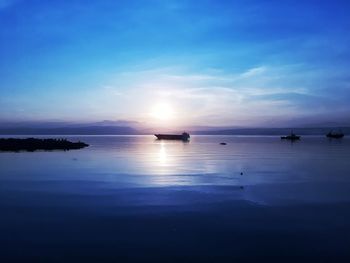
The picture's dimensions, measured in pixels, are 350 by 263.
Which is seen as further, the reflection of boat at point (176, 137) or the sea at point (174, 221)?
the reflection of boat at point (176, 137)

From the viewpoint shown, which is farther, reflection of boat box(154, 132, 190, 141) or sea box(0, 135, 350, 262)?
reflection of boat box(154, 132, 190, 141)

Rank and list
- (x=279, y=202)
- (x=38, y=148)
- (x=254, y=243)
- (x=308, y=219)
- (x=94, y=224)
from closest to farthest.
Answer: (x=254, y=243), (x=94, y=224), (x=308, y=219), (x=279, y=202), (x=38, y=148)

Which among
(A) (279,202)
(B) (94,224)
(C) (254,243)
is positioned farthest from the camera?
(A) (279,202)

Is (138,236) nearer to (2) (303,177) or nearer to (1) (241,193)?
(1) (241,193)

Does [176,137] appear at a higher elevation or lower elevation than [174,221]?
higher

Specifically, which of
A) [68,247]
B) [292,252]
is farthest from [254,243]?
[68,247]

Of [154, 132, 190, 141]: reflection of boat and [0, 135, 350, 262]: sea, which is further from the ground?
[154, 132, 190, 141]: reflection of boat

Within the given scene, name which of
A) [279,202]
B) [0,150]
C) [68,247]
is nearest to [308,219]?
[279,202]

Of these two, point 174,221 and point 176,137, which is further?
point 176,137

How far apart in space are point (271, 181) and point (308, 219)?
43.3ft

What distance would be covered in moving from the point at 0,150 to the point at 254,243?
65.6 m

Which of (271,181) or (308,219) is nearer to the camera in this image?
(308,219)

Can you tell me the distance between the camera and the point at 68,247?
41.4ft

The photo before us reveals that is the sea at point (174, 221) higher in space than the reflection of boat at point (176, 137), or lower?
lower
